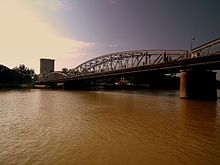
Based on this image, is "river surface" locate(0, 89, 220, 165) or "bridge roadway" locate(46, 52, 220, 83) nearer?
"river surface" locate(0, 89, 220, 165)

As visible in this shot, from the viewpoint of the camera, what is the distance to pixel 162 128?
1359cm

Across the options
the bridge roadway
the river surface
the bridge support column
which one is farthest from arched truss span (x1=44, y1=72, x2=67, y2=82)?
the river surface

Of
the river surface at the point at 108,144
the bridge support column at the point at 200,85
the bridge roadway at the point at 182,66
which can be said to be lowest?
the river surface at the point at 108,144

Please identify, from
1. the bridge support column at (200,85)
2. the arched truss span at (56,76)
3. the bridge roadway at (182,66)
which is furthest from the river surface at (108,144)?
the arched truss span at (56,76)

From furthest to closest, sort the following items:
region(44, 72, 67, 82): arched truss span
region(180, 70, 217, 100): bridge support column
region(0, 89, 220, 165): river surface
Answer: region(44, 72, 67, 82): arched truss span → region(180, 70, 217, 100): bridge support column → region(0, 89, 220, 165): river surface

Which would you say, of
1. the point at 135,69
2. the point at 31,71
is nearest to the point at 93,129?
the point at 135,69

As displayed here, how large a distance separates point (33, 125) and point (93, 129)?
422 centimetres

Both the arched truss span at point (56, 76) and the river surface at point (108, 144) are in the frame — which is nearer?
the river surface at point (108, 144)

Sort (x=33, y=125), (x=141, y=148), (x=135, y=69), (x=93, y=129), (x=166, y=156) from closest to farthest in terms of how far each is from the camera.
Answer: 1. (x=166, y=156)
2. (x=141, y=148)
3. (x=93, y=129)
4. (x=33, y=125)
5. (x=135, y=69)

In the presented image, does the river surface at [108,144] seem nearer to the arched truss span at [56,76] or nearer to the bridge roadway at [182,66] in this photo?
the bridge roadway at [182,66]

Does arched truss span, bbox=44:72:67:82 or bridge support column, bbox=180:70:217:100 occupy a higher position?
arched truss span, bbox=44:72:67:82

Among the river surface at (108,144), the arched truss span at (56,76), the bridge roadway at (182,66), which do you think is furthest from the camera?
the arched truss span at (56,76)

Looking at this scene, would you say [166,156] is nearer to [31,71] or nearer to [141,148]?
[141,148]

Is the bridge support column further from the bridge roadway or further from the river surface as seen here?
the river surface
